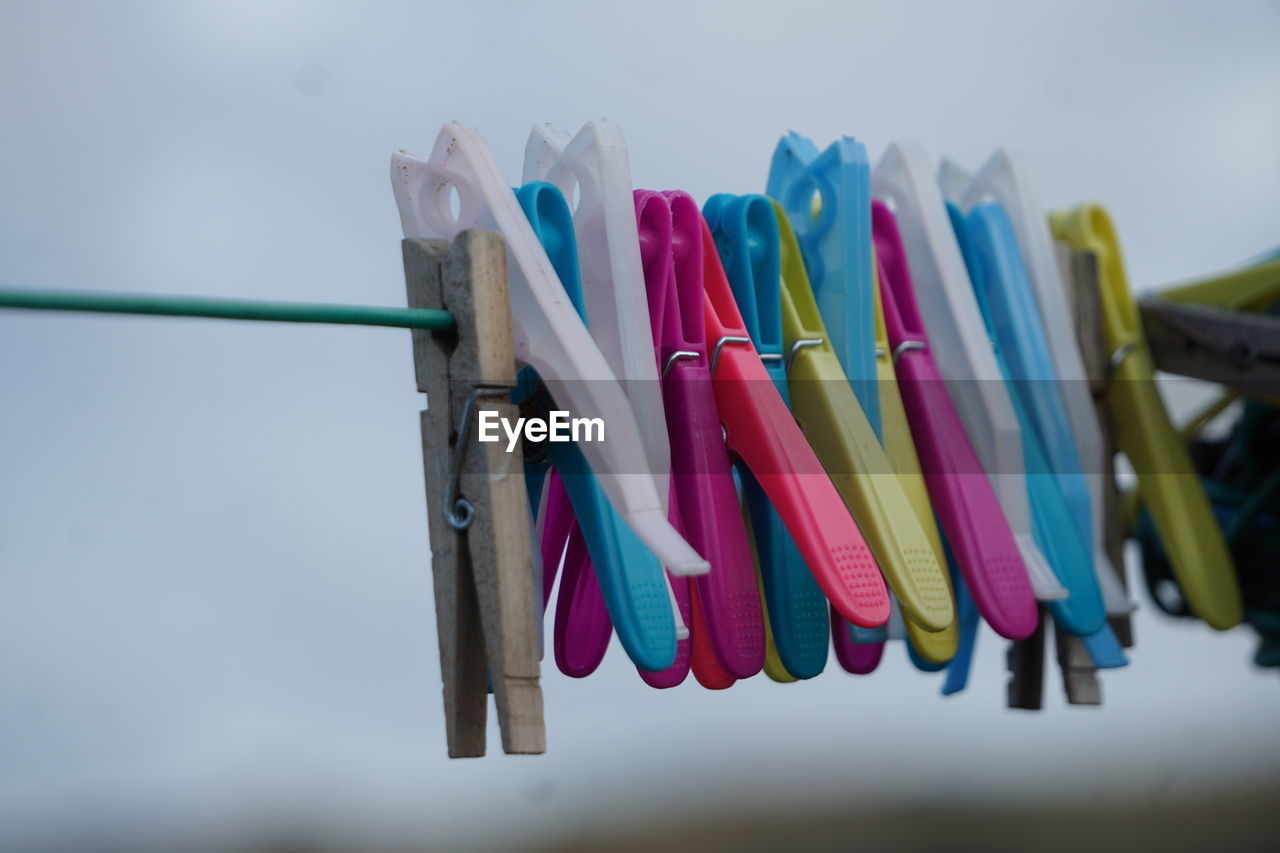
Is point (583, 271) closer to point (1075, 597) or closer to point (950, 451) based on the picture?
point (950, 451)

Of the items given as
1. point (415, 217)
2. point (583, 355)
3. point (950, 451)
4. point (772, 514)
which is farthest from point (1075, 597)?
point (415, 217)

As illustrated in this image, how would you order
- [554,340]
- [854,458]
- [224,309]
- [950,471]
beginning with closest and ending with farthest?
[224,309] → [554,340] → [854,458] → [950,471]

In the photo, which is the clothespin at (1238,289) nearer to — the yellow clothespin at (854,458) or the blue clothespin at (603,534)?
the yellow clothespin at (854,458)

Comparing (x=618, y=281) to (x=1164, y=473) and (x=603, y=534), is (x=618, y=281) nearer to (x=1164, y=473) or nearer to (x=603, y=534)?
(x=603, y=534)

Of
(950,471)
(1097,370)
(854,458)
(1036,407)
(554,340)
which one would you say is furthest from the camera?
(1097,370)

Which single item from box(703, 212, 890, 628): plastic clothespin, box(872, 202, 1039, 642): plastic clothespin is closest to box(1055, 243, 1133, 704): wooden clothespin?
box(872, 202, 1039, 642): plastic clothespin

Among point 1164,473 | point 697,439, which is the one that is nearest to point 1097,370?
point 1164,473

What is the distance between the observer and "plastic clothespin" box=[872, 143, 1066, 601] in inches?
49.7

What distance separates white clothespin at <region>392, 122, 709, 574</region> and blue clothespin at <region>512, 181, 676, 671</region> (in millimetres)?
25

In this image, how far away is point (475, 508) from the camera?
96cm

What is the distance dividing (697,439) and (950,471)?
28cm

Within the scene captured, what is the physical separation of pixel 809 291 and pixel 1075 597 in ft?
1.35

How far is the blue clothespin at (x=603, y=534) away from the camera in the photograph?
3.18 feet

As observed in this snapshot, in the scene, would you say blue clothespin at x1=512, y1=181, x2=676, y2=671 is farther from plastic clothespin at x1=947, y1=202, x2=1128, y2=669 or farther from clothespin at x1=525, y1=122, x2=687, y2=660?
plastic clothespin at x1=947, y1=202, x2=1128, y2=669
